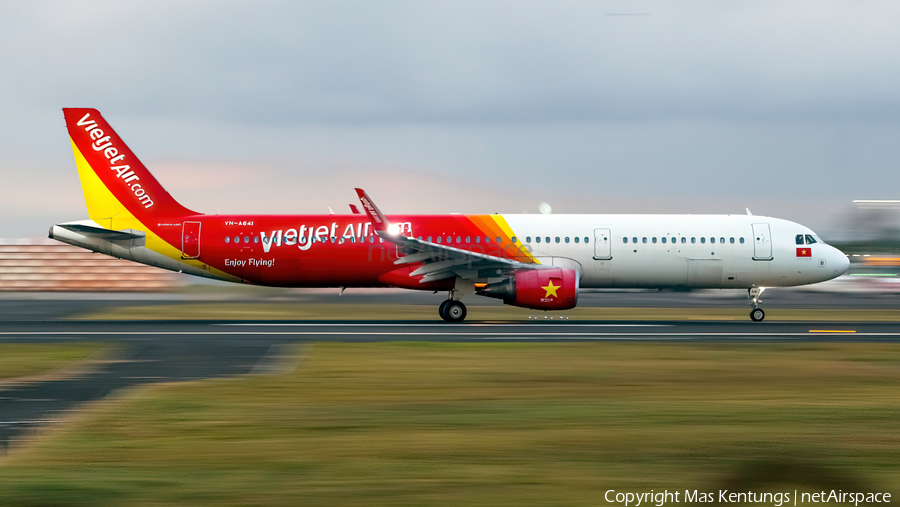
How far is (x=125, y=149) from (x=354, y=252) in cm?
877

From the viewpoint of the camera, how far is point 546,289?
26.5 metres

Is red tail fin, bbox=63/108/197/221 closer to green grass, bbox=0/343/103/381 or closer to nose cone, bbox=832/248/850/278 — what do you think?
green grass, bbox=0/343/103/381

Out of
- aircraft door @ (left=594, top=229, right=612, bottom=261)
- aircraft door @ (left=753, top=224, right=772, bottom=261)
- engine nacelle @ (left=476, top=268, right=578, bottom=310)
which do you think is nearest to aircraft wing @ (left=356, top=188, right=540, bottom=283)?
engine nacelle @ (left=476, top=268, right=578, bottom=310)

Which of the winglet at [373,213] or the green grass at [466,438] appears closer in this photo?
the green grass at [466,438]

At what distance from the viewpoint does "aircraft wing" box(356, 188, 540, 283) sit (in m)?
27.0

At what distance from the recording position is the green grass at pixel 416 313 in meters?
31.5

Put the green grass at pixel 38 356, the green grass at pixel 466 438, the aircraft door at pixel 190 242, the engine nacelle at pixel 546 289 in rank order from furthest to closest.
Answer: the aircraft door at pixel 190 242, the engine nacelle at pixel 546 289, the green grass at pixel 38 356, the green grass at pixel 466 438

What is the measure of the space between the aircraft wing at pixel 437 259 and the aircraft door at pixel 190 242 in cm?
587

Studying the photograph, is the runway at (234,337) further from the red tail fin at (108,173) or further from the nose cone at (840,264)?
the red tail fin at (108,173)

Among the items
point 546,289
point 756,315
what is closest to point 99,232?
point 546,289

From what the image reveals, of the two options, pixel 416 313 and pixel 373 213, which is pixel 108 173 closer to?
pixel 373 213

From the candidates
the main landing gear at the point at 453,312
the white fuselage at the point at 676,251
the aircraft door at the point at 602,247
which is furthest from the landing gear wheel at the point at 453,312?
the aircraft door at the point at 602,247

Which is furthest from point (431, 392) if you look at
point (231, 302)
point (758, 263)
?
point (231, 302)

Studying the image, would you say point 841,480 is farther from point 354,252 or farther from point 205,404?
point 354,252
